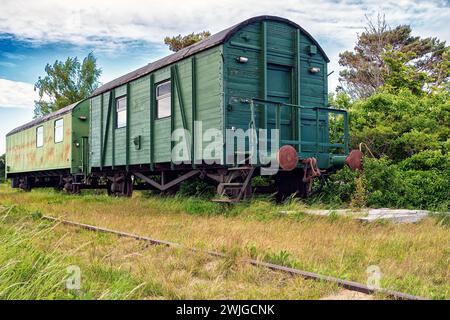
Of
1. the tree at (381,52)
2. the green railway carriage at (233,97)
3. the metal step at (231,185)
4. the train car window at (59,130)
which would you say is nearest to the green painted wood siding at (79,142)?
the train car window at (59,130)

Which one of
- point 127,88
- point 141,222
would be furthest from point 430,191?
point 127,88

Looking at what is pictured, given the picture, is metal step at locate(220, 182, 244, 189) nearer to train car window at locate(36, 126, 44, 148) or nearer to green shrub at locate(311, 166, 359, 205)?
green shrub at locate(311, 166, 359, 205)

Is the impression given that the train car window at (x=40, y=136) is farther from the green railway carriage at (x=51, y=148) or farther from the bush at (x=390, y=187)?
the bush at (x=390, y=187)

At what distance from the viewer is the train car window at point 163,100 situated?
458 inches

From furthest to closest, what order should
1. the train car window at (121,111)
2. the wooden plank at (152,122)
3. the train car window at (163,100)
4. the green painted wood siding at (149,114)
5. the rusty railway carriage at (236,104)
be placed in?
the train car window at (121,111) → the wooden plank at (152,122) → the train car window at (163,100) → the green painted wood siding at (149,114) → the rusty railway carriage at (236,104)

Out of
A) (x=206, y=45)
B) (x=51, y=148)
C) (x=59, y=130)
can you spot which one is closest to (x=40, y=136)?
(x=51, y=148)

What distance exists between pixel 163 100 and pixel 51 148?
8.34 m

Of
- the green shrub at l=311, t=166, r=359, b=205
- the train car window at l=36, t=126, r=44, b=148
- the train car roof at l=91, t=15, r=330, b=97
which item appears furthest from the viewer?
the train car window at l=36, t=126, r=44, b=148

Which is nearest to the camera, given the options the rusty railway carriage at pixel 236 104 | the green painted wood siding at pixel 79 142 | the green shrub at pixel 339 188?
the rusty railway carriage at pixel 236 104

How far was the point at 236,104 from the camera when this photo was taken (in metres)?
9.91

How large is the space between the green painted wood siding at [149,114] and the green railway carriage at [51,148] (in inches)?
34.9

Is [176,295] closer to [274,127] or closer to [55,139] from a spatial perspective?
[274,127]

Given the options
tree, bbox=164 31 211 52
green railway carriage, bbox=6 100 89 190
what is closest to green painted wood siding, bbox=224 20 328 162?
green railway carriage, bbox=6 100 89 190

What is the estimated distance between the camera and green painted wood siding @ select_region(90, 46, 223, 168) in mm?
9961
